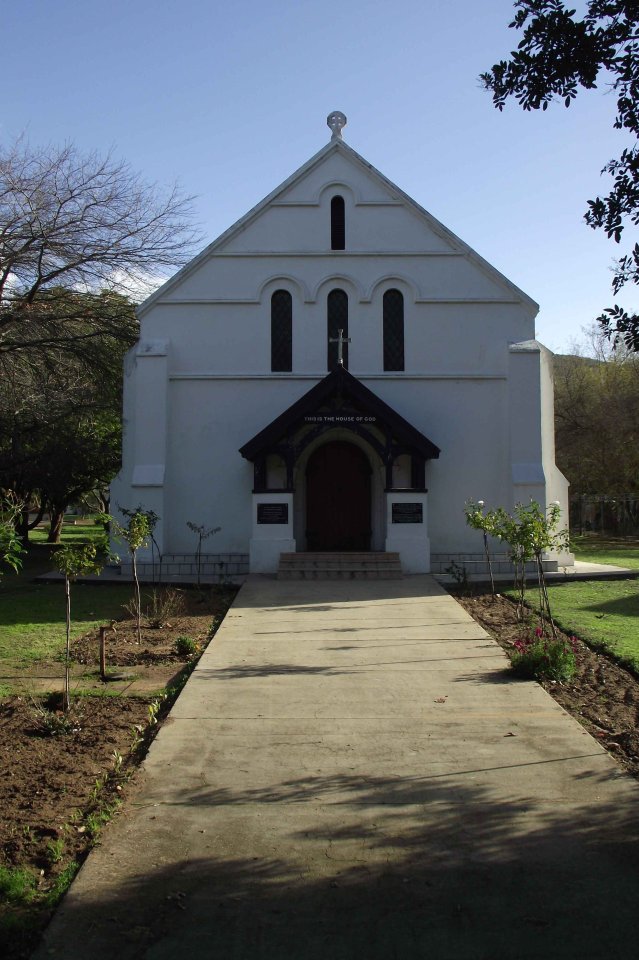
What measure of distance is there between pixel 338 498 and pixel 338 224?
7.05 m

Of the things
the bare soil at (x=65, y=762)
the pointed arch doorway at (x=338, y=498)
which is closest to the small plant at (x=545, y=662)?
the bare soil at (x=65, y=762)

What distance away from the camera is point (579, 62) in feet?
20.3

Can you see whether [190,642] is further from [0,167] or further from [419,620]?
[0,167]

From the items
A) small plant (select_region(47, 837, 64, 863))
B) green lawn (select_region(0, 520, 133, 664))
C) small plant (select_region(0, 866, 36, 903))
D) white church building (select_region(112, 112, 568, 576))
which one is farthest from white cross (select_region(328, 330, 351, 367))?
small plant (select_region(0, 866, 36, 903))

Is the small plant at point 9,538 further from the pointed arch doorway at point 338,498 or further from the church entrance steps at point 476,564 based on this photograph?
the pointed arch doorway at point 338,498

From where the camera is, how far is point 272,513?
2003 cm

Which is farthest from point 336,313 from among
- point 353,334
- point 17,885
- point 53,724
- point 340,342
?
point 17,885

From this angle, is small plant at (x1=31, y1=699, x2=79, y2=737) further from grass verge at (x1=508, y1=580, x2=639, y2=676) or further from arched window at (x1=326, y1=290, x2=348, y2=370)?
arched window at (x1=326, y1=290, x2=348, y2=370)

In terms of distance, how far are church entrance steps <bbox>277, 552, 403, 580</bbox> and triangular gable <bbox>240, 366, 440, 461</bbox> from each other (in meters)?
2.58

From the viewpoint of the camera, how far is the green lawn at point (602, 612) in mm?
11453

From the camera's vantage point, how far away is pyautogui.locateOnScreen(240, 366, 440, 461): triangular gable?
1958 centimetres

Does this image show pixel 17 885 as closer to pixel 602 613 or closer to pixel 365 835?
pixel 365 835

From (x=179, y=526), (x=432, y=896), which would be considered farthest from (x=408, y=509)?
(x=432, y=896)

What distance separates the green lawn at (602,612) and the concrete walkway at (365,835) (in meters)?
2.74
